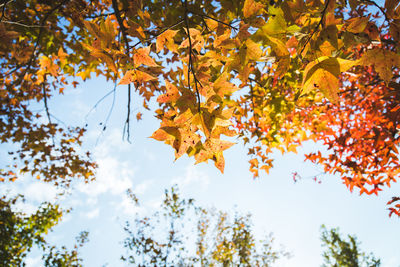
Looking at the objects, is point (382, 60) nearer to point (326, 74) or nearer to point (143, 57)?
point (326, 74)

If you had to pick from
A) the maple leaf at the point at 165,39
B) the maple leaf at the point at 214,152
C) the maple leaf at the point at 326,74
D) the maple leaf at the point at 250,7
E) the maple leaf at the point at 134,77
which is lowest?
the maple leaf at the point at 214,152

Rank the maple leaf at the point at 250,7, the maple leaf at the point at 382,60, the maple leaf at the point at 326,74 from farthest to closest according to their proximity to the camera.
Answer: the maple leaf at the point at 250,7
the maple leaf at the point at 382,60
the maple leaf at the point at 326,74

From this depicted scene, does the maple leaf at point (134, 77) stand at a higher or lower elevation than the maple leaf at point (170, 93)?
higher

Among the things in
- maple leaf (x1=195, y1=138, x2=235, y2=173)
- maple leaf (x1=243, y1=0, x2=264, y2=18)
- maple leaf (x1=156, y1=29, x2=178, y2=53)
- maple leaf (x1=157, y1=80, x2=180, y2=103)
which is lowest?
→ maple leaf (x1=195, y1=138, x2=235, y2=173)

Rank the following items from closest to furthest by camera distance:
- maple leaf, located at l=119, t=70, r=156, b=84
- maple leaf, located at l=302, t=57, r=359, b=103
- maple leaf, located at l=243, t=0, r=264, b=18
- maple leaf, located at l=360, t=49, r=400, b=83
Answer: maple leaf, located at l=302, t=57, r=359, b=103 → maple leaf, located at l=360, t=49, r=400, b=83 → maple leaf, located at l=243, t=0, r=264, b=18 → maple leaf, located at l=119, t=70, r=156, b=84

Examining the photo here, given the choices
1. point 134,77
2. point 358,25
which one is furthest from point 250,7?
point 134,77

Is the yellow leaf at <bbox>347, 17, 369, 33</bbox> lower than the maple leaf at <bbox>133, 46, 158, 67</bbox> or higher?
lower

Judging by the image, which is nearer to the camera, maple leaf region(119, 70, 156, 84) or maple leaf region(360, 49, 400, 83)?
maple leaf region(360, 49, 400, 83)

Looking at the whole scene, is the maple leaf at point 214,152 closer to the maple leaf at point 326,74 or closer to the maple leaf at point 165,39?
the maple leaf at point 326,74

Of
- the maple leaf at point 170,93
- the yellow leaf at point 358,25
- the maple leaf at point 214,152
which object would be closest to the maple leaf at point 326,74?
the yellow leaf at point 358,25

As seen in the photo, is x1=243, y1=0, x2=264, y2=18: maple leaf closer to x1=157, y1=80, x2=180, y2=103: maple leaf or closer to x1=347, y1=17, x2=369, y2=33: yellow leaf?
x1=347, y1=17, x2=369, y2=33: yellow leaf

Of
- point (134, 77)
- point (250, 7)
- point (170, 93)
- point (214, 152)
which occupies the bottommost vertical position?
point (214, 152)

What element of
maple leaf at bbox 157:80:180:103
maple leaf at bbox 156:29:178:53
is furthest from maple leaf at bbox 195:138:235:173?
maple leaf at bbox 156:29:178:53

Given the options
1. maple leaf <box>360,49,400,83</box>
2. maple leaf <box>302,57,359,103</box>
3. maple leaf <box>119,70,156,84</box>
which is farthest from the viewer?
maple leaf <box>119,70,156,84</box>
